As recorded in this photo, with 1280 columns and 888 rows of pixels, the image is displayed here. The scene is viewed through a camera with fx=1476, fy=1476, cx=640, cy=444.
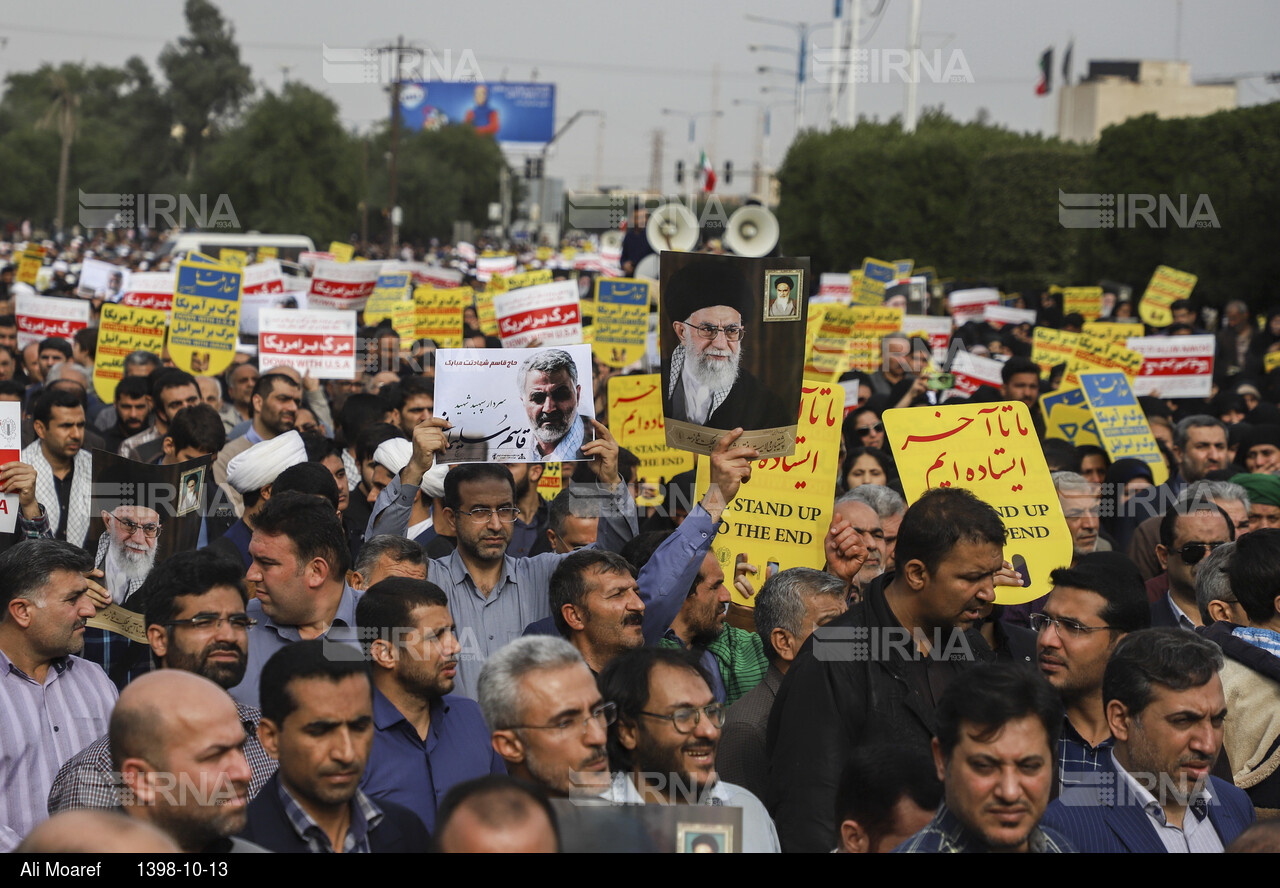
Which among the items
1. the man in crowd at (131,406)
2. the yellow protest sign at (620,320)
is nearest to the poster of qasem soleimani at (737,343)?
the man in crowd at (131,406)

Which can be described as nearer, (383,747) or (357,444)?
(383,747)

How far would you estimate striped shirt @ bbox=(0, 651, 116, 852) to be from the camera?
14.3 feet

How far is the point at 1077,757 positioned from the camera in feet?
14.3

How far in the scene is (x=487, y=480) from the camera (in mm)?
5781

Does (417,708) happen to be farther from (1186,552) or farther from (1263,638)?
(1186,552)

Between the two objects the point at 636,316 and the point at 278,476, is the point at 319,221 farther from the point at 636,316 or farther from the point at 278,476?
the point at 278,476

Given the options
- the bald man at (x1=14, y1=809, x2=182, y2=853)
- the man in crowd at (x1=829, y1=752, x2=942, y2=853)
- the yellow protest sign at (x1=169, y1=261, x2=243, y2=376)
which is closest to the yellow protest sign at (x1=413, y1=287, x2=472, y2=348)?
the yellow protest sign at (x1=169, y1=261, x2=243, y2=376)

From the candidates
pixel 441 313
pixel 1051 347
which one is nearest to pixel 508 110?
pixel 441 313

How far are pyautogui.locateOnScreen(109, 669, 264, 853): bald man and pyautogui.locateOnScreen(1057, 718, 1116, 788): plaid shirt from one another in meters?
2.30

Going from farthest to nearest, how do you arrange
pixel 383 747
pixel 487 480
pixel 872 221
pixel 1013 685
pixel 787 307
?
pixel 872 221, pixel 487 480, pixel 787 307, pixel 383 747, pixel 1013 685

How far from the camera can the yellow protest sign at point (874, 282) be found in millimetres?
17375
